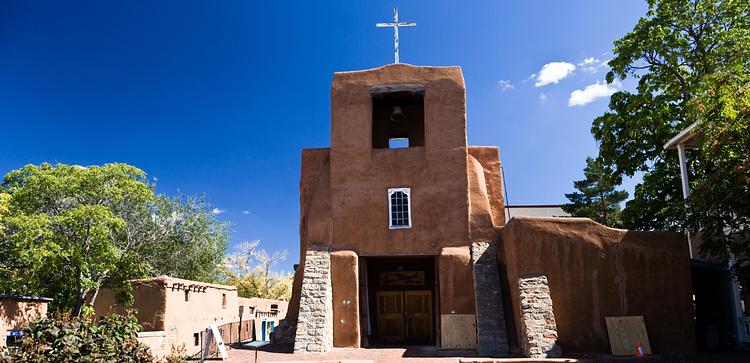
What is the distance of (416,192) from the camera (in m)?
19.0

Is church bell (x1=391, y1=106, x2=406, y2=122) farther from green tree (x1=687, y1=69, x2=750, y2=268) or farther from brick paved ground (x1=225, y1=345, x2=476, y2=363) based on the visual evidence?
green tree (x1=687, y1=69, x2=750, y2=268)

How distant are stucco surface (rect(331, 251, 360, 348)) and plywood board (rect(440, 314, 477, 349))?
103 inches

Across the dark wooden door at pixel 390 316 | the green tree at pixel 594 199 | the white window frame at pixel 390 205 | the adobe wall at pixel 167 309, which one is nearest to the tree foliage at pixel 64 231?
the adobe wall at pixel 167 309

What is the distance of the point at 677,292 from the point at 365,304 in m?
9.06

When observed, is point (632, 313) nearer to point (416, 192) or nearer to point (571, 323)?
point (571, 323)

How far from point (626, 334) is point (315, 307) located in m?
8.54

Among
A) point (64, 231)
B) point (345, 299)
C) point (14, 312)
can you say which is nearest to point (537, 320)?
point (345, 299)

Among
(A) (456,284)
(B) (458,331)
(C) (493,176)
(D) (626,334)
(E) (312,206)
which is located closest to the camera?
(D) (626,334)

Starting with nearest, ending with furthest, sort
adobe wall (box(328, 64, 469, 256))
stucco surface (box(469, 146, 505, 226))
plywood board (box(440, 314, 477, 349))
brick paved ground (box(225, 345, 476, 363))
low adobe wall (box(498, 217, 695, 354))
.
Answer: low adobe wall (box(498, 217, 695, 354)), brick paved ground (box(225, 345, 476, 363)), plywood board (box(440, 314, 477, 349)), adobe wall (box(328, 64, 469, 256)), stucco surface (box(469, 146, 505, 226))

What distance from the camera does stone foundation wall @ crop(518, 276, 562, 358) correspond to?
45.8 feet

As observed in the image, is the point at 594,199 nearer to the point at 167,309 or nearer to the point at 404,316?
the point at 404,316

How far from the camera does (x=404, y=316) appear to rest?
20766 mm

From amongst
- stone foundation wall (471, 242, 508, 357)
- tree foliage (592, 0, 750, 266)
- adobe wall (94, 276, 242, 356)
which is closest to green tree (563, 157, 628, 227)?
tree foliage (592, 0, 750, 266)

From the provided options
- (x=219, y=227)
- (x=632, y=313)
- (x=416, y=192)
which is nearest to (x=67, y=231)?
(x=416, y=192)
